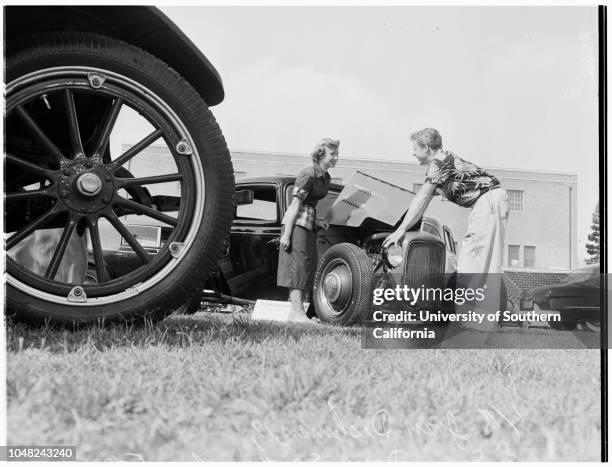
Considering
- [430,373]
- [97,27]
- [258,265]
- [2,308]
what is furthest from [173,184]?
[258,265]

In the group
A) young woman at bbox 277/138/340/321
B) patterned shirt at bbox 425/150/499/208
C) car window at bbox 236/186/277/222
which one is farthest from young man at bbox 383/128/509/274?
car window at bbox 236/186/277/222

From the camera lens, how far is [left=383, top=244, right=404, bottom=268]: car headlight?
2.34m

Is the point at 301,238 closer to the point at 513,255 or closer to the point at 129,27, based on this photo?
the point at 513,255

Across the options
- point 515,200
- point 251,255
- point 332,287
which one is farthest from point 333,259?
point 515,200

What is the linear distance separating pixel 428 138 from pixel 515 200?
0.49 meters

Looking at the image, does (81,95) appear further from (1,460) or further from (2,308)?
(1,460)

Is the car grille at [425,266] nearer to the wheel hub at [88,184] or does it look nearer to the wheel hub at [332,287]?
the wheel hub at [332,287]

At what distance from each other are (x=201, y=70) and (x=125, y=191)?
470mm

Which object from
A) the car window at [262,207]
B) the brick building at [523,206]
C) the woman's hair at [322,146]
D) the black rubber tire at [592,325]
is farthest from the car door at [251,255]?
the black rubber tire at [592,325]

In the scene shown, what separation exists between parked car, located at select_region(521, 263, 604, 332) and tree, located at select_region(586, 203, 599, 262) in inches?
1.2

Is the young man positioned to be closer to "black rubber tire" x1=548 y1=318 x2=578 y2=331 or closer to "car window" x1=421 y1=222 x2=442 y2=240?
"car window" x1=421 y1=222 x2=442 y2=240

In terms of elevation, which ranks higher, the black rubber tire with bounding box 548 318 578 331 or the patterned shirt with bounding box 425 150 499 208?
the patterned shirt with bounding box 425 150 499 208

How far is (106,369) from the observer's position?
136 cm

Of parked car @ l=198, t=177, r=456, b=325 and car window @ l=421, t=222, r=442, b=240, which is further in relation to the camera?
car window @ l=421, t=222, r=442, b=240
